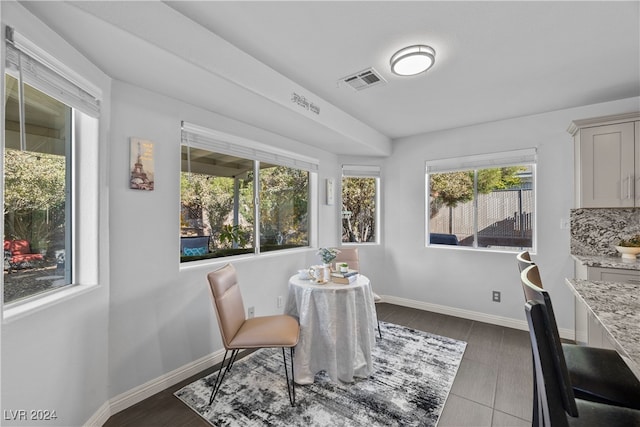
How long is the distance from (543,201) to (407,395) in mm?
2661

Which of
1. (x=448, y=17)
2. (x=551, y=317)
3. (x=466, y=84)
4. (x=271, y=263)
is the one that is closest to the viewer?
(x=551, y=317)

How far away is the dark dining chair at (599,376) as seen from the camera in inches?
38.9

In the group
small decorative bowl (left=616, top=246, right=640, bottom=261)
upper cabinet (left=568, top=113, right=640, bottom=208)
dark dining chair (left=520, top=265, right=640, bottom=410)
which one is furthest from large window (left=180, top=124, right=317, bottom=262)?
small decorative bowl (left=616, top=246, right=640, bottom=261)

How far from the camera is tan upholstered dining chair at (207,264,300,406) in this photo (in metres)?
1.88

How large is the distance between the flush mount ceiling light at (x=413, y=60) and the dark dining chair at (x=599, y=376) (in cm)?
156

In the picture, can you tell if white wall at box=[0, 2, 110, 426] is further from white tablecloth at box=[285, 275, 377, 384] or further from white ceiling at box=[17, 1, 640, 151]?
white tablecloth at box=[285, 275, 377, 384]

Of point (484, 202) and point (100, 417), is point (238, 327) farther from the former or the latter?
point (484, 202)

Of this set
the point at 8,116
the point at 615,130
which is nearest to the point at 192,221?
the point at 8,116

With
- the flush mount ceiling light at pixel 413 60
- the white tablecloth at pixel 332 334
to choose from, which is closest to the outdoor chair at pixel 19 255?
the white tablecloth at pixel 332 334

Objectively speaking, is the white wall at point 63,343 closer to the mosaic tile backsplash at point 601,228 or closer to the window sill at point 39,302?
the window sill at point 39,302

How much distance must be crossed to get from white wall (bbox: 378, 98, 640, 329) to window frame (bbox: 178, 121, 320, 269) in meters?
1.24

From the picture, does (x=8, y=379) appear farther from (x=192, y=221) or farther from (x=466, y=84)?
(x=466, y=84)

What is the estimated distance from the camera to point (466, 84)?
2.43 metres

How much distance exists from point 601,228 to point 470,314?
5.45ft
